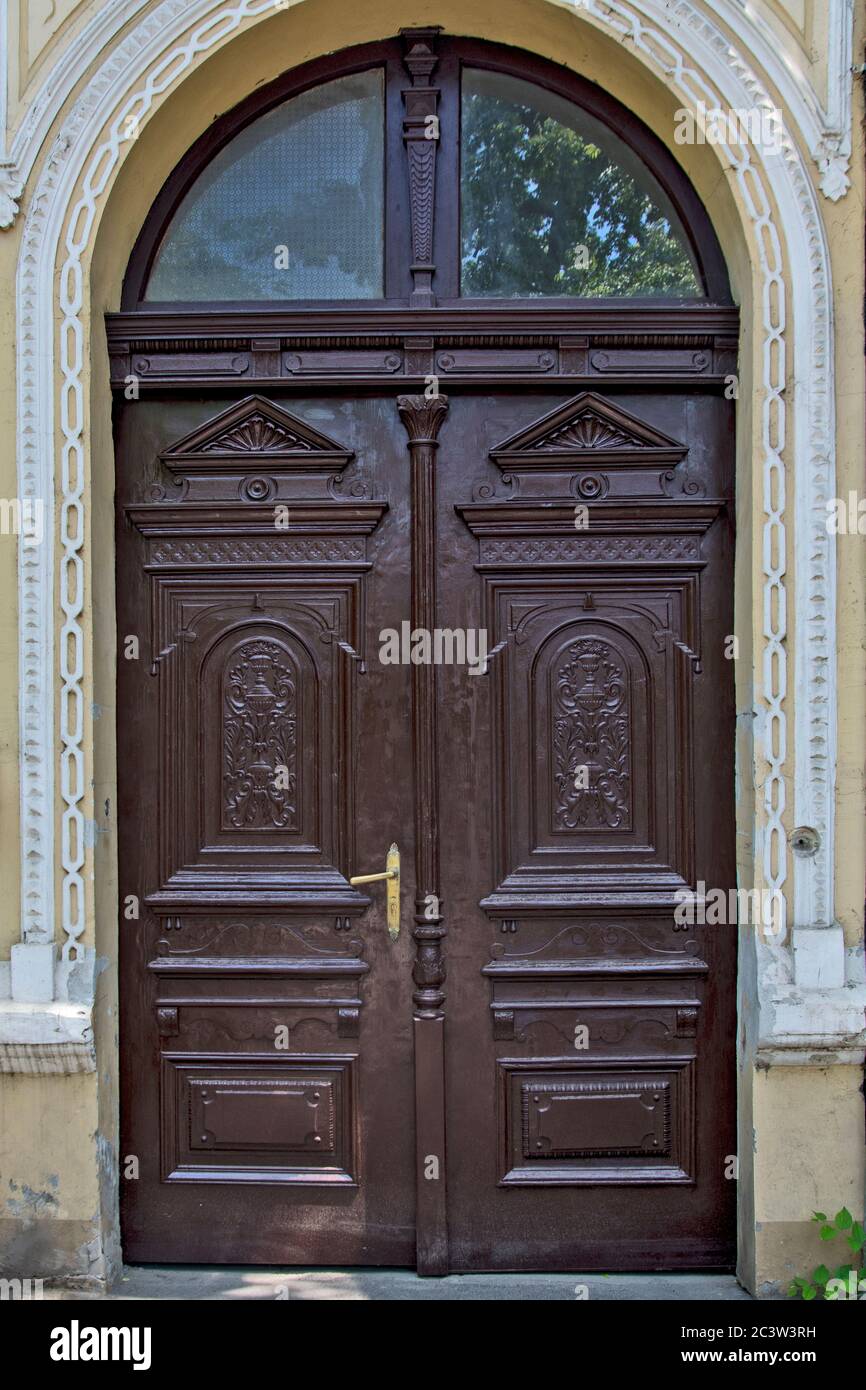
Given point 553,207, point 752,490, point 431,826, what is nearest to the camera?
point 752,490

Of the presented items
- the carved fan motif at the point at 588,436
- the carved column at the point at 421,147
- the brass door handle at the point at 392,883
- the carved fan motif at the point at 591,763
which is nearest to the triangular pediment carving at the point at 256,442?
the carved column at the point at 421,147

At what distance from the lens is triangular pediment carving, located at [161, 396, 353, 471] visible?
3623mm

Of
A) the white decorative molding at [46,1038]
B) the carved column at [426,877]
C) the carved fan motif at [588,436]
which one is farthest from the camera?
the carved fan motif at [588,436]

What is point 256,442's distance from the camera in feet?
12.0

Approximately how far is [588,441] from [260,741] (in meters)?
1.50

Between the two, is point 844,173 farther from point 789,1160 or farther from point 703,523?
point 789,1160

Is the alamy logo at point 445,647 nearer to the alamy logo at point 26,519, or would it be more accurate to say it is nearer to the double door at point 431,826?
the double door at point 431,826

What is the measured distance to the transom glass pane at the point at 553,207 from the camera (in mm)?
3680

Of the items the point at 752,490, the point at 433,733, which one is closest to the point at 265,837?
the point at 433,733

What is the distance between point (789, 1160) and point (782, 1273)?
344 mm

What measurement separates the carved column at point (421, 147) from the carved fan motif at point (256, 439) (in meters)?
0.60

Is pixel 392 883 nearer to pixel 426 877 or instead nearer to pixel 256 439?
pixel 426 877

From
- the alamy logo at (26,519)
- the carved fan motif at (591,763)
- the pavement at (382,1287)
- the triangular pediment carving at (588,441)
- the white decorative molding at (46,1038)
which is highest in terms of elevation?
the triangular pediment carving at (588,441)

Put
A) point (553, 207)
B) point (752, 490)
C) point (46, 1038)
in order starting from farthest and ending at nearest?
point (553, 207) < point (752, 490) < point (46, 1038)
